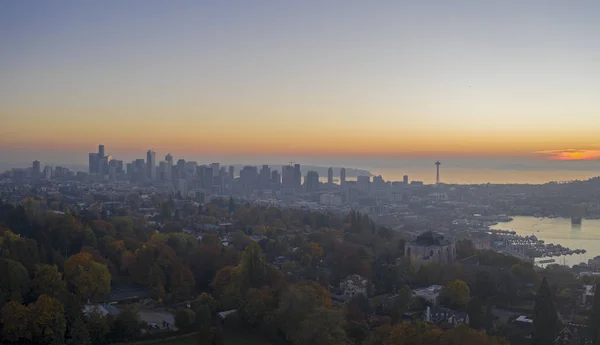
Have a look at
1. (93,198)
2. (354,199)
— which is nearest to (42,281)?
(93,198)

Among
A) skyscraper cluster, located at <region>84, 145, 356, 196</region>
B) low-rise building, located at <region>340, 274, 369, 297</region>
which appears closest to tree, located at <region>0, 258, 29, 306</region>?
low-rise building, located at <region>340, 274, 369, 297</region>

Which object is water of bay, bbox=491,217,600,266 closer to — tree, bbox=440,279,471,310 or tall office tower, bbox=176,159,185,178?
tree, bbox=440,279,471,310

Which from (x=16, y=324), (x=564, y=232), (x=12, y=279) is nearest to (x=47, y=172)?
(x=564, y=232)

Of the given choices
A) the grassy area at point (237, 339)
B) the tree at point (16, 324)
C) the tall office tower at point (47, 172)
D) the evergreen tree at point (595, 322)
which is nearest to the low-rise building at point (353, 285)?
the grassy area at point (237, 339)

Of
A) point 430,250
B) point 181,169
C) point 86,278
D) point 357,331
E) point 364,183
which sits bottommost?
point 357,331

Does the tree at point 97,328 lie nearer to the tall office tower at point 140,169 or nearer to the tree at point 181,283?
the tree at point 181,283

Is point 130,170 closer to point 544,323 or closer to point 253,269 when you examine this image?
point 253,269
